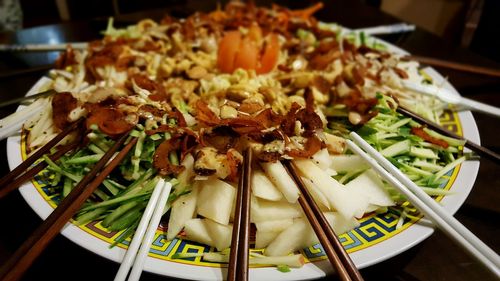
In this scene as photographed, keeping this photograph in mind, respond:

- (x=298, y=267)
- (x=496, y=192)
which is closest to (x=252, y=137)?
(x=298, y=267)

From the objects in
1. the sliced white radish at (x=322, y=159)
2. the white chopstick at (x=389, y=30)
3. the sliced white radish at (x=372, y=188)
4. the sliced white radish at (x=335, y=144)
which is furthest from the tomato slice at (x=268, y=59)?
the sliced white radish at (x=372, y=188)

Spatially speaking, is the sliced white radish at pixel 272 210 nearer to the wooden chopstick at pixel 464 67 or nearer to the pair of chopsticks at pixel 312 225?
the pair of chopsticks at pixel 312 225

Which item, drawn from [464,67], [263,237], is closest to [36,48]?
[263,237]

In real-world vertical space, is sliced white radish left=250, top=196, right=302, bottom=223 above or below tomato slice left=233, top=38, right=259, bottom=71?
below

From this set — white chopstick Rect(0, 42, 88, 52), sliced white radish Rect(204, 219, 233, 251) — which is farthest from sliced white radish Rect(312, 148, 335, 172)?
white chopstick Rect(0, 42, 88, 52)

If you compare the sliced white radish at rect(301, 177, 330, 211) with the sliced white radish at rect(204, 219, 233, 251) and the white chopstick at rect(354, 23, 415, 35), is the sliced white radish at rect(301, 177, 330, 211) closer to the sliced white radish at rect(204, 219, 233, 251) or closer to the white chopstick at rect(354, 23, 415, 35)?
the sliced white radish at rect(204, 219, 233, 251)

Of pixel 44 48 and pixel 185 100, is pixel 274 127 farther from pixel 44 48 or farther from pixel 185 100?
pixel 44 48

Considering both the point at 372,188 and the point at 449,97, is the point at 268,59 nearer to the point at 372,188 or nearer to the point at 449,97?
the point at 449,97
